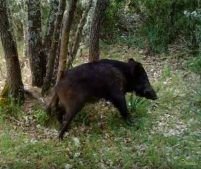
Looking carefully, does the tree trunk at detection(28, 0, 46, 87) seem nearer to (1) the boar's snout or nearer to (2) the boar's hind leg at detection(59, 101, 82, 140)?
(2) the boar's hind leg at detection(59, 101, 82, 140)

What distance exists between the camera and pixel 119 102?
20.8 ft

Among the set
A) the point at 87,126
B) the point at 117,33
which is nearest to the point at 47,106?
the point at 87,126

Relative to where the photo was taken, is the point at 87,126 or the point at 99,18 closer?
the point at 87,126

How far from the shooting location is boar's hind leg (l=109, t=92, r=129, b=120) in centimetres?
630

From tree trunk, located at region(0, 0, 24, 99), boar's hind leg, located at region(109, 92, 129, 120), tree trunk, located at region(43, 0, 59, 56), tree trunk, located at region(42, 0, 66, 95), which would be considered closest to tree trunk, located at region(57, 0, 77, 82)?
tree trunk, located at region(42, 0, 66, 95)

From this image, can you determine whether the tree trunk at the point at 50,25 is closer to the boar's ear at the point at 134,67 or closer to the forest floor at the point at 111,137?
the forest floor at the point at 111,137

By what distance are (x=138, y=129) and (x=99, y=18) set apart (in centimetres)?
165

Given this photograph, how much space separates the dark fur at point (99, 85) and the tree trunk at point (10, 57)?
62 cm

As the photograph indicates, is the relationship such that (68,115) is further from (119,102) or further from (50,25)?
(50,25)

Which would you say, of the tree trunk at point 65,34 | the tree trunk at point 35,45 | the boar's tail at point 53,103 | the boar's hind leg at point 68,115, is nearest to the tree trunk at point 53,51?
the tree trunk at point 65,34

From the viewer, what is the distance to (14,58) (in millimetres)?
6488

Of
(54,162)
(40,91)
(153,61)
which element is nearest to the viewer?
(54,162)

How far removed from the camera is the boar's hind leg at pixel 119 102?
6305 mm

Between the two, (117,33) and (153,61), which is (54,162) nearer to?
(153,61)
